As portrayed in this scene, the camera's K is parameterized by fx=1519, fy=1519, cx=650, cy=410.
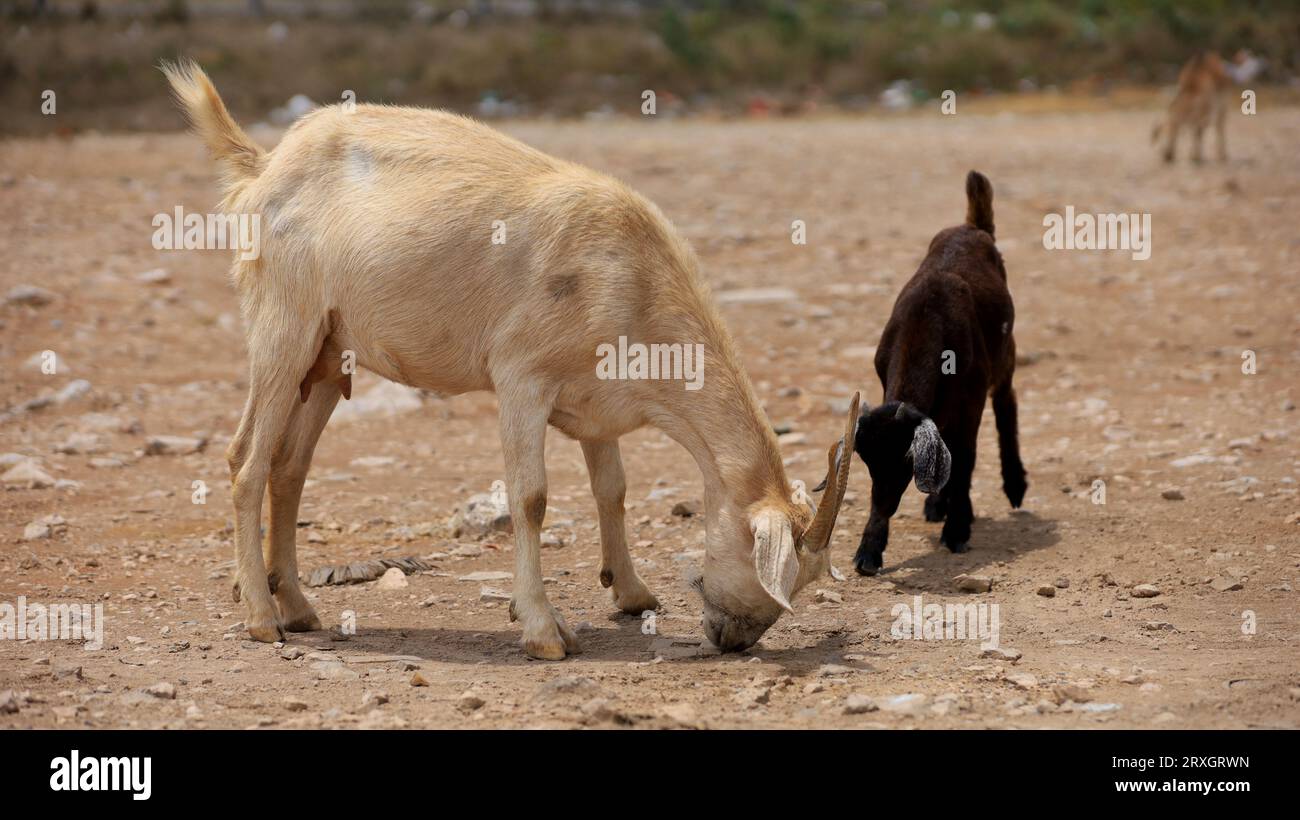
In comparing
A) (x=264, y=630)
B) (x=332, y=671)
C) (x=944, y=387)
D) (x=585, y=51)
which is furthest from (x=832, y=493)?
(x=585, y=51)

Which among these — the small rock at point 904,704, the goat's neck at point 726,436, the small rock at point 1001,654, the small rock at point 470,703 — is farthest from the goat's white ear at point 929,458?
the small rock at point 470,703

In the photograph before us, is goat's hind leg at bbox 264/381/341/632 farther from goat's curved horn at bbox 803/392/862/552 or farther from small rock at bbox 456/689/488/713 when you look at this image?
goat's curved horn at bbox 803/392/862/552

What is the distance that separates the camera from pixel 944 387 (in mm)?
8367

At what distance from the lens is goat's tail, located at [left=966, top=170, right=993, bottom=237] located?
31.1ft

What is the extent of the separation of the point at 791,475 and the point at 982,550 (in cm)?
162

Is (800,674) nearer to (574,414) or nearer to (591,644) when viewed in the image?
(591,644)

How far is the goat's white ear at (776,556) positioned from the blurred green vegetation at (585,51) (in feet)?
65.7

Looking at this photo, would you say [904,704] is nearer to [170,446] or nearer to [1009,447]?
[1009,447]

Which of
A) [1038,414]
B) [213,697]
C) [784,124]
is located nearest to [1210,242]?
[1038,414]

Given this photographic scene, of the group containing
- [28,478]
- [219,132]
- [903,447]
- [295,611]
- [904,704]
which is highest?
[219,132]

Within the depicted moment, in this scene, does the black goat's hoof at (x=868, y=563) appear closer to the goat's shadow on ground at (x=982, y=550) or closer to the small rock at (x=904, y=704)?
the goat's shadow on ground at (x=982, y=550)

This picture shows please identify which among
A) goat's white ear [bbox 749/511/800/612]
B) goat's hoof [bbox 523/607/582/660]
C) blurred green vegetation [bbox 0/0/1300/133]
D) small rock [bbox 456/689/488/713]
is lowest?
small rock [bbox 456/689/488/713]

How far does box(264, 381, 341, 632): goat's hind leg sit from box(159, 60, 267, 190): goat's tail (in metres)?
1.16

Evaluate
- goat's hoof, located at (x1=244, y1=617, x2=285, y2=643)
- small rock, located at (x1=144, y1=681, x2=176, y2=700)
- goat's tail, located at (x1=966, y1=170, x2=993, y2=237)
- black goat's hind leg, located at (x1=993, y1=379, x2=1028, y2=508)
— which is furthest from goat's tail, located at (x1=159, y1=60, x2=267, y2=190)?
black goat's hind leg, located at (x1=993, y1=379, x2=1028, y2=508)
